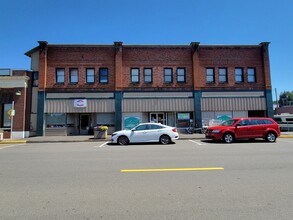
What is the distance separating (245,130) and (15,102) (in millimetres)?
20782

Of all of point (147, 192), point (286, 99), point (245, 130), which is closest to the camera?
point (147, 192)

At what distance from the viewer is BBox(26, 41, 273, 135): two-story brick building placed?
21.9 metres

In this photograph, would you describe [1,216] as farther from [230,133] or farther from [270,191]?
[230,133]

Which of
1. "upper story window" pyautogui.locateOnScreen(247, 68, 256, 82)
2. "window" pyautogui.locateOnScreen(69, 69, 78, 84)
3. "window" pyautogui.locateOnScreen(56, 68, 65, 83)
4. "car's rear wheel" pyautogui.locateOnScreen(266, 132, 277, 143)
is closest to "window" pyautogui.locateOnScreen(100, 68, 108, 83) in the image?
"window" pyautogui.locateOnScreen(69, 69, 78, 84)

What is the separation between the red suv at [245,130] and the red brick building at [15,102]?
1762cm

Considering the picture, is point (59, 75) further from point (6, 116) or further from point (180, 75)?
point (180, 75)

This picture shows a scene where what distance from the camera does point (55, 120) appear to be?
22.0 meters

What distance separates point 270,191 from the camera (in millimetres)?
4641

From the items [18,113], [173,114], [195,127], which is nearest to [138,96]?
[173,114]

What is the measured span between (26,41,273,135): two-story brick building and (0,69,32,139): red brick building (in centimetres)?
97

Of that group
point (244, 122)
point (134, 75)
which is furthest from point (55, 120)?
point (244, 122)

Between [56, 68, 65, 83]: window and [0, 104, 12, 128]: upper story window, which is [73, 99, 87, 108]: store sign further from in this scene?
[0, 104, 12, 128]: upper story window

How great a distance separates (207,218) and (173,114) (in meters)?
19.5

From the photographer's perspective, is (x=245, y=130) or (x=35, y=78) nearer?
(x=245, y=130)
